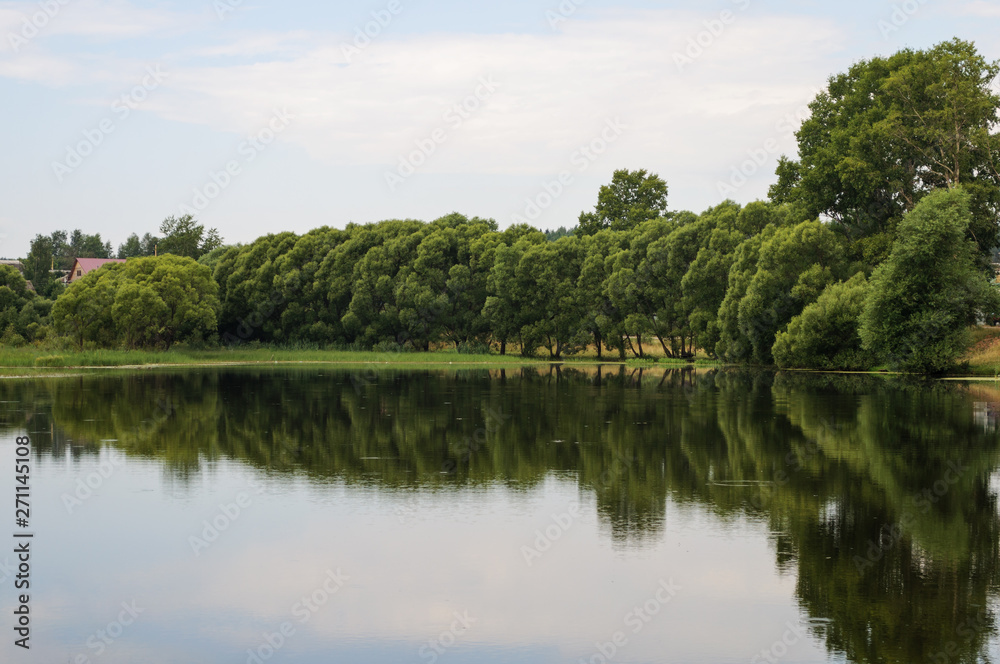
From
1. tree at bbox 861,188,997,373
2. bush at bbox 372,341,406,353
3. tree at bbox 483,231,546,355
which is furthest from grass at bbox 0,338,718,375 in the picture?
tree at bbox 861,188,997,373

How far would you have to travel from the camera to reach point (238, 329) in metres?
107

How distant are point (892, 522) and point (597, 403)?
23163 mm

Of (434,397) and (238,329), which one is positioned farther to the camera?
(238,329)

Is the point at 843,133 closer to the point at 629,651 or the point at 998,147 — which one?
the point at 998,147

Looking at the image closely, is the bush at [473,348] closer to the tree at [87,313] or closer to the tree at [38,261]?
the tree at [87,313]

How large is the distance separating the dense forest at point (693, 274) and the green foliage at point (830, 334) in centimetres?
14

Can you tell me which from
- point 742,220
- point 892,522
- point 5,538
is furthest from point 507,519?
point 742,220

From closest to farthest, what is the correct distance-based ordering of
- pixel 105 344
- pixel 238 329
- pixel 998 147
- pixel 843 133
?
pixel 998 147 → pixel 843 133 → pixel 105 344 → pixel 238 329

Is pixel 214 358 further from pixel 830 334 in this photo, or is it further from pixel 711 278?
pixel 830 334

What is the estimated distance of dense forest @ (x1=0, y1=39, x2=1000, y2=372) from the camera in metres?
57.8

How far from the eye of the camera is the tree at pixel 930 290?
5481 cm

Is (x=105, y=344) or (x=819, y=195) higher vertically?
(x=819, y=195)

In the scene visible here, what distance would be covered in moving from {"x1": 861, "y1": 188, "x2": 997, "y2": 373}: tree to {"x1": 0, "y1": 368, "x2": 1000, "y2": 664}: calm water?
86.4 ft

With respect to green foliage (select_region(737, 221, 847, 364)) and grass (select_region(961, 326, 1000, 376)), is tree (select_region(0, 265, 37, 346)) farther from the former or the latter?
grass (select_region(961, 326, 1000, 376))
